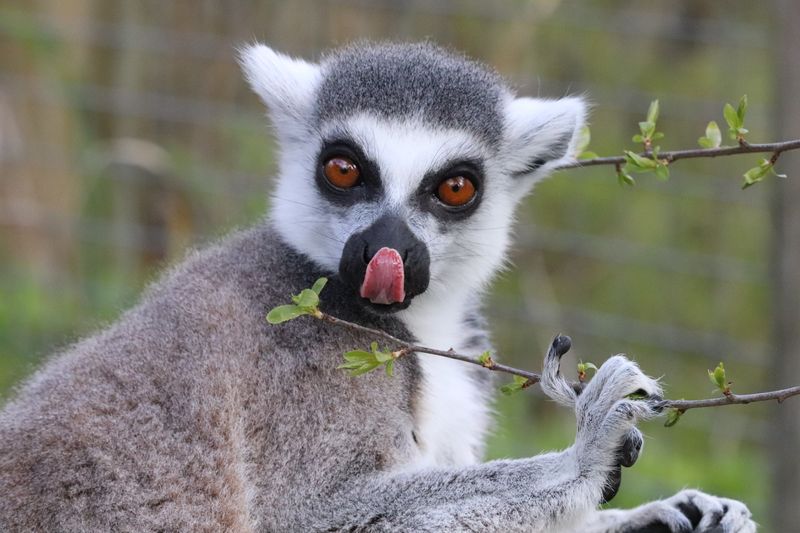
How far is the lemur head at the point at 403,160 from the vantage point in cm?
315

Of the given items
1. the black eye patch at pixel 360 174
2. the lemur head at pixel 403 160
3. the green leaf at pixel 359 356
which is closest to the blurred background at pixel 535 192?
the lemur head at pixel 403 160

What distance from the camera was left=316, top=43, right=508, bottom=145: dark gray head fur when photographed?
11.1 ft

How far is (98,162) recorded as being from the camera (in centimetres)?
747

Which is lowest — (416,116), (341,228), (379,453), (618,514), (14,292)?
(14,292)

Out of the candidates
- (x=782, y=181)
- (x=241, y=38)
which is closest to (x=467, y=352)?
(x=782, y=181)

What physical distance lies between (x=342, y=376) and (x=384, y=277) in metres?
0.31

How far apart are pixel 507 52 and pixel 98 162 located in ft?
9.60

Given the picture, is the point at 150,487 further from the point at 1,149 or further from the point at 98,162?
the point at 1,149

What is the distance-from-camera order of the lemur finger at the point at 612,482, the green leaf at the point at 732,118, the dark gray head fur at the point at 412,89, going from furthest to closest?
the dark gray head fur at the point at 412,89, the lemur finger at the point at 612,482, the green leaf at the point at 732,118

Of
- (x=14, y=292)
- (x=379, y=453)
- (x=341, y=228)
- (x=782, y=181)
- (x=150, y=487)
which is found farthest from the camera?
(x=14, y=292)

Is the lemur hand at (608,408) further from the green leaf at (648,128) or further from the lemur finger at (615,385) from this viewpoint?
the green leaf at (648,128)

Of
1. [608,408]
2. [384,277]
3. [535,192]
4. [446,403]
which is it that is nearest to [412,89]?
[384,277]

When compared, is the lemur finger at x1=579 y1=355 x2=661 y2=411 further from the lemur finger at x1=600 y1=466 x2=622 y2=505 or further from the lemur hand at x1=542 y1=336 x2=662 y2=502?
the lemur finger at x1=600 y1=466 x2=622 y2=505

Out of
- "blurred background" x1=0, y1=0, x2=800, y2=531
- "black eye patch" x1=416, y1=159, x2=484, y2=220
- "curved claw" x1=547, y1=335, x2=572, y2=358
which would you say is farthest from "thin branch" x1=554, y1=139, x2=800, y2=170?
"blurred background" x1=0, y1=0, x2=800, y2=531
